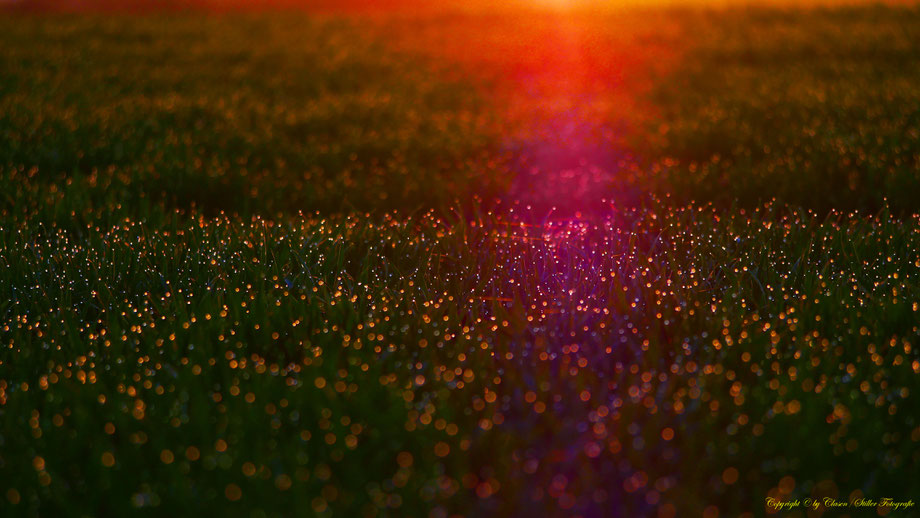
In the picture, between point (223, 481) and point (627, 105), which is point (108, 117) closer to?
point (627, 105)

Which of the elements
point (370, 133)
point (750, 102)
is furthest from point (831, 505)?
point (750, 102)

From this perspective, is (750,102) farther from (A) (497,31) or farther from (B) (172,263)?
(A) (497,31)

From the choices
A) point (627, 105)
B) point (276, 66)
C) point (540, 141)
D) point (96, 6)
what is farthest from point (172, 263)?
point (96, 6)

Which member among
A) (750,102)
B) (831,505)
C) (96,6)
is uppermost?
(96,6)

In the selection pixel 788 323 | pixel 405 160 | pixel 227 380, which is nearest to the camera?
pixel 227 380

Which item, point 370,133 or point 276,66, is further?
point 276,66

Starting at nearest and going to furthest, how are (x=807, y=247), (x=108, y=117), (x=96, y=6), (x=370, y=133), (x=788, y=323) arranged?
(x=788, y=323) → (x=807, y=247) → (x=370, y=133) → (x=108, y=117) → (x=96, y=6)

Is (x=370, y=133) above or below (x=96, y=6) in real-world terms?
below
